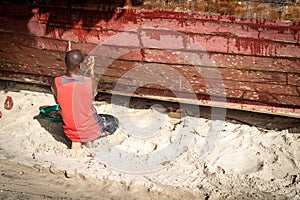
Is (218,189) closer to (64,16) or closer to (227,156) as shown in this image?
(227,156)

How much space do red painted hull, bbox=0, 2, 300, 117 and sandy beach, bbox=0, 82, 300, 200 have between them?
33cm

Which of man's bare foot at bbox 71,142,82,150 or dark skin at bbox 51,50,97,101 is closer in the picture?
dark skin at bbox 51,50,97,101

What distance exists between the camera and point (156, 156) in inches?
218

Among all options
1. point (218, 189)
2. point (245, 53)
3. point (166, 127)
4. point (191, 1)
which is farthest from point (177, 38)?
point (218, 189)

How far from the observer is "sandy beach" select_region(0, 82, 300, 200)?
5.00 metres

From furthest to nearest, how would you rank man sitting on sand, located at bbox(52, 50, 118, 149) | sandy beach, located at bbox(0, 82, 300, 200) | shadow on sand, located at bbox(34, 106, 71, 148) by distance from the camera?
shadow on sand, located at bbox(34, 106, 71, 148), man sitting on sand, located at bbox(52, 50, 118, 149), sandy beach, located at bbox(0, 82, 300, 200)

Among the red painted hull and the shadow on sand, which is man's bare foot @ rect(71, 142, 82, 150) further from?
the red painted hull

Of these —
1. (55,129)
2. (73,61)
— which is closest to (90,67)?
(73,61)

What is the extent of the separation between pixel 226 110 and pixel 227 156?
0.80 metres

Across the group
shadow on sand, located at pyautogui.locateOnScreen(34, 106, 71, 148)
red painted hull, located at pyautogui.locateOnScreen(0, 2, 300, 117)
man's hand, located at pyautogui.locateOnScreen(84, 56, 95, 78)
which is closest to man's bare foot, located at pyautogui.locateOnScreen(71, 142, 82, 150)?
shadow on sand, located at pyautogui.locateOnScreen(34, 106, 71, 148)

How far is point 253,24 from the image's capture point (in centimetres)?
498

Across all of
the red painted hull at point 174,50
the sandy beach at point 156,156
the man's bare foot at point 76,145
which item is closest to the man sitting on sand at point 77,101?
the man's bare foot at point 76,145

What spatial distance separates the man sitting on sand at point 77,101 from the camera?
202 inches

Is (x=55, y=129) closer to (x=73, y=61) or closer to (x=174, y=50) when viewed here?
(x=73, y=61)
